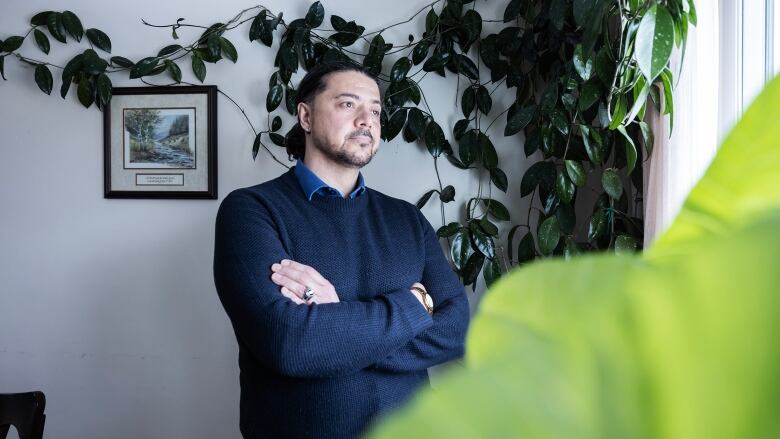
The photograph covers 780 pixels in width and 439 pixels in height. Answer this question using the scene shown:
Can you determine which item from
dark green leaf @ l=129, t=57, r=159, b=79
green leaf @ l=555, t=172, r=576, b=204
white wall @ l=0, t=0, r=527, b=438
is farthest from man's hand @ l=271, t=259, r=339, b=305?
dark green leaf @ l=129, t=57, r=159, b=79

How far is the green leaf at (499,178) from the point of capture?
2.53m

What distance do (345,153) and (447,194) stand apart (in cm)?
71

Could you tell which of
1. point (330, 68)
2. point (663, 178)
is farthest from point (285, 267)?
point (663, 178)

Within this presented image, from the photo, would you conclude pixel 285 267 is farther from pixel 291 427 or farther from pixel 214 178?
pixel 214 178

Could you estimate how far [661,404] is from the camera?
0.12 meters

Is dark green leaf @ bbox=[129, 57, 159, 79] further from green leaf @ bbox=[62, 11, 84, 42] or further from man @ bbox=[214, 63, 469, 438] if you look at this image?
man @ bbox=[214, 63, 469, 438]

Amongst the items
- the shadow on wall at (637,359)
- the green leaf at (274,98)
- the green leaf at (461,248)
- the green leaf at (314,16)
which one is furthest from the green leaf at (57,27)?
the shadow on wall at (637,359)

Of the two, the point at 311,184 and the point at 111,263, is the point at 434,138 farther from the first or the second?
the point at 111,263

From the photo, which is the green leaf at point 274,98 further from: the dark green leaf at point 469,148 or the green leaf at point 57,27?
the green leaf at point 57,27

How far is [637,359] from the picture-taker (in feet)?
0.38

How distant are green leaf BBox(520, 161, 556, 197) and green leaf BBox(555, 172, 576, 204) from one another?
83mm

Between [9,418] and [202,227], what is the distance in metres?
1.06

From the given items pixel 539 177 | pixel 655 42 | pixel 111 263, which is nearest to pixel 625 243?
pixel 539 177

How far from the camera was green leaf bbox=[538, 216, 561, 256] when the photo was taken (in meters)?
2.24
